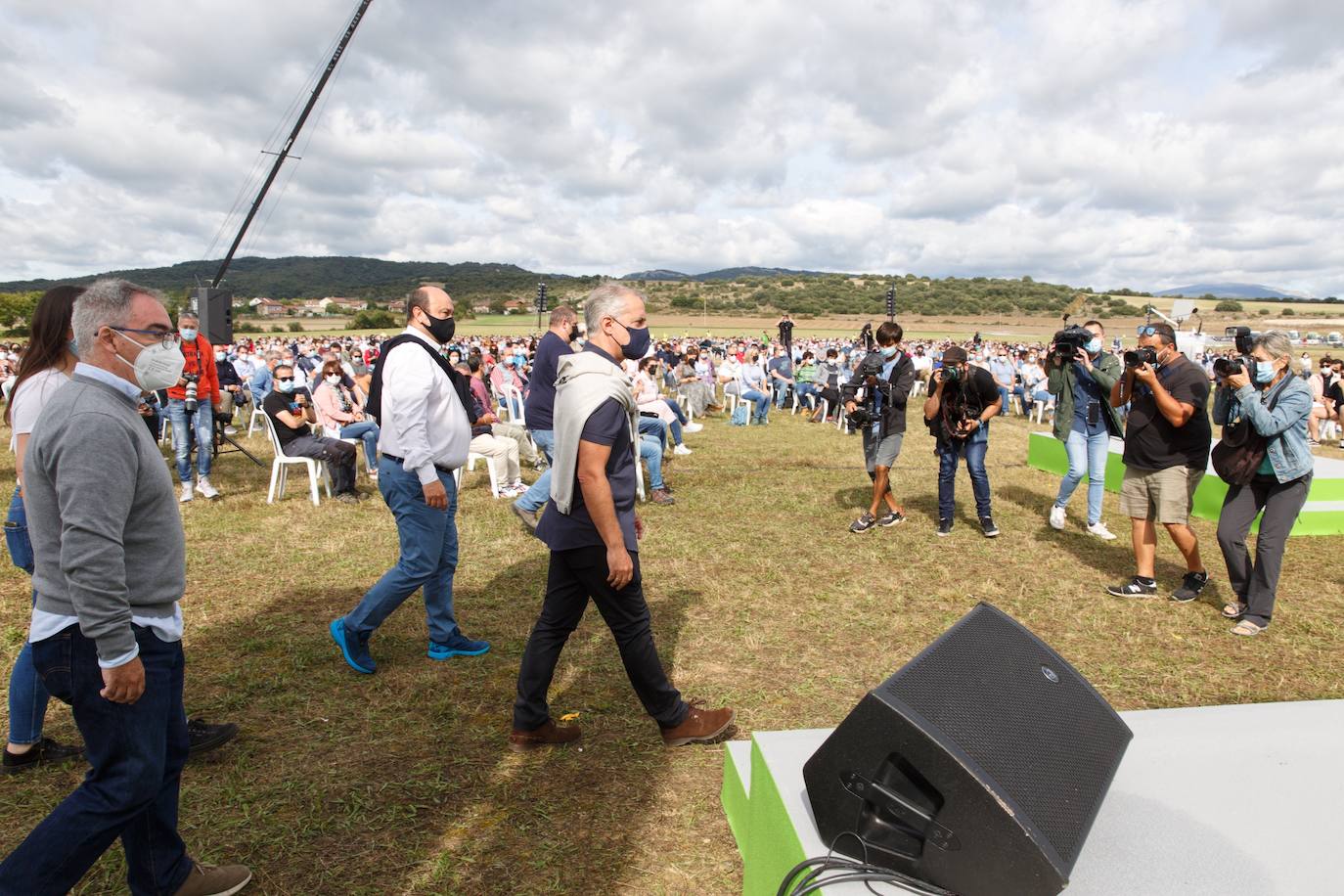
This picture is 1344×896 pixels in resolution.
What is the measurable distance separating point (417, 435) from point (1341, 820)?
3.42 meters

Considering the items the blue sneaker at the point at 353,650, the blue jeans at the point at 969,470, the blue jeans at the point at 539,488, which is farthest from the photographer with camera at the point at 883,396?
the blue sneaker at the point at 353,650

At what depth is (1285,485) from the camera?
4.19 meters

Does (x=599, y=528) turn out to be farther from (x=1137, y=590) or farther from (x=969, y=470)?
(x=969, y=470)

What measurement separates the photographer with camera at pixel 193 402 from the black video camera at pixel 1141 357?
303 inches

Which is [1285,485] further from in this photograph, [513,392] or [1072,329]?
[513,392]

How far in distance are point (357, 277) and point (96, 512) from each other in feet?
462

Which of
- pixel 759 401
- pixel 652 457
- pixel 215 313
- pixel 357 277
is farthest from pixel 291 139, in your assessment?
pixel 357 277

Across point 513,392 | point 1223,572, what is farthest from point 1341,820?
point 513,392

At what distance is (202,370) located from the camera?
23.9ft

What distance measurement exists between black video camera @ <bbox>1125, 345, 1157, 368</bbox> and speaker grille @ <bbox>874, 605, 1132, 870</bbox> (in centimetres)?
321

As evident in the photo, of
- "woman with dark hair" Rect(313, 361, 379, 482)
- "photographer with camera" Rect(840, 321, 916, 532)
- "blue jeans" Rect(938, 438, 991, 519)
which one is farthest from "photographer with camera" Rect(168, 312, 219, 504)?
"blue jeans" Rect(938, 438, 991, 519)

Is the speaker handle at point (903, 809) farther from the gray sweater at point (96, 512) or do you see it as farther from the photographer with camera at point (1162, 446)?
the photographer with camera at point (1162, 446)

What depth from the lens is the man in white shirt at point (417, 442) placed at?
10.7ft

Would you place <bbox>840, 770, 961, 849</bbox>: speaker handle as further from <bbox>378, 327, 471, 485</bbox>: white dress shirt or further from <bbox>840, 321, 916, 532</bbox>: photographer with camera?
<bbox>840, 321, 916, 532</bbox>: photographer with camera
